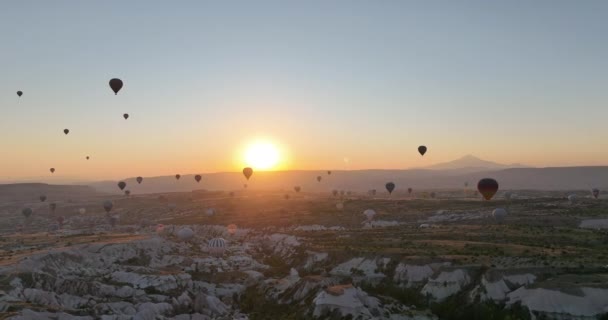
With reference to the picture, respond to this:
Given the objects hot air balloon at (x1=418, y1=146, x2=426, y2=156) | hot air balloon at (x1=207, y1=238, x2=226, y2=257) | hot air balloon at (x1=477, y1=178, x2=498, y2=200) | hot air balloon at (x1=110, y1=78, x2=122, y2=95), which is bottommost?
hot air balloon at (x1=207, y1=238, x2=226, y2=257)

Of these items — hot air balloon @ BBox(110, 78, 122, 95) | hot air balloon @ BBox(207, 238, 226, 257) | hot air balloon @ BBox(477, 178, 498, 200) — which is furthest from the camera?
hot air balloon @ BBox(477, 178, 498, 200)

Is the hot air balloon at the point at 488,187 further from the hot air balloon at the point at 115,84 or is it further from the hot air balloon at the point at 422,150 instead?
the hot air balloon at the point at 115,84

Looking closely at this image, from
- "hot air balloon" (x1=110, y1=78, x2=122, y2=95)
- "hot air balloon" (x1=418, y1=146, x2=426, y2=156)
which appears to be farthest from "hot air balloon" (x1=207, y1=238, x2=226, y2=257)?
"hot air balloon" (x1=418, y1=146, x2=426, y2=156)

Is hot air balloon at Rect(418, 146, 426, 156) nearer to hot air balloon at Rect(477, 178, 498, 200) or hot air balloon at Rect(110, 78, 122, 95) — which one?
hot air balloon at Rect(477, 178, 498, 200)

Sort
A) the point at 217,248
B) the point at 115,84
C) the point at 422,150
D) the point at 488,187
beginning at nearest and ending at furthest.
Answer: the point at 217,248, the point at 115,84, the point at 488,187, the point at 422,150

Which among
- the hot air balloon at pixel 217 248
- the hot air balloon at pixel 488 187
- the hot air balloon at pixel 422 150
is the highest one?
the hot air balloon at pixel 422 150

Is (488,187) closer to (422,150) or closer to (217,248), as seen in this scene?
(422,150)

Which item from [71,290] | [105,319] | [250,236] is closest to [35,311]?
[105,319]

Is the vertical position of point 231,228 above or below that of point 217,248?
above

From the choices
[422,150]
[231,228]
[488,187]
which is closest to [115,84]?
[231,228]

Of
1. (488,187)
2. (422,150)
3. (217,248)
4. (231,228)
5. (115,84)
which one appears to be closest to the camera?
(217,248)

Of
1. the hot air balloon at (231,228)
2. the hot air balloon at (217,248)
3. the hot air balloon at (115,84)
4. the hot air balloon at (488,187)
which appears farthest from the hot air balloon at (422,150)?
the hot air balloon at (115,84)

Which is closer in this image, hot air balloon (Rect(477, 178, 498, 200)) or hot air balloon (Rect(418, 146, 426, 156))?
hot air balloon (Rect(477, 178, 498, 200))
